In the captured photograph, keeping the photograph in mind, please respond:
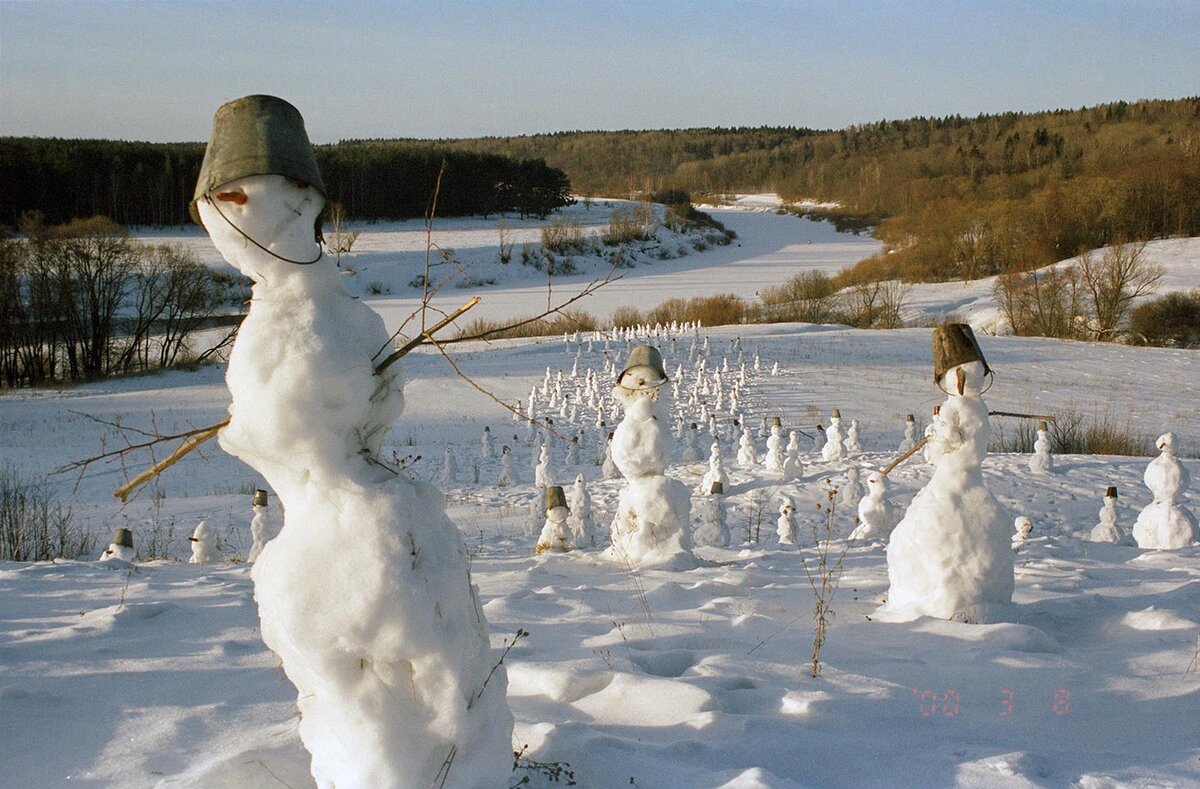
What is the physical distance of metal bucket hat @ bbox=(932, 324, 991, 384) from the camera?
16.3ft

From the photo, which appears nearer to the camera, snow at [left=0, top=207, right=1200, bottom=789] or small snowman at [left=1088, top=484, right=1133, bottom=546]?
snow at [left=0, top=207, right=1200, bottom=789]

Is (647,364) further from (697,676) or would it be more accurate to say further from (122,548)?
(122,548)

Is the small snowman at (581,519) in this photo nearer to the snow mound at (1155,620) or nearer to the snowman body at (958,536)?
the snowman body at (958,536)

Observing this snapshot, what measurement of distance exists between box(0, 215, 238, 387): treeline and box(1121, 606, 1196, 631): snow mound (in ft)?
80.0

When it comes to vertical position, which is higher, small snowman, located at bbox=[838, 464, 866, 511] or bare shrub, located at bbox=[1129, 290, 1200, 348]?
bare shrub, located at bbox=[1129, 290, 1200, 348]

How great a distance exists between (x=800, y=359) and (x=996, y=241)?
23.2 meters

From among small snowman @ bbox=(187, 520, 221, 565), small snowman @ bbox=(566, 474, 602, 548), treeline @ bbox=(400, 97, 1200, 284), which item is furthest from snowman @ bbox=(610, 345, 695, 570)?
treeline @ bbox=(400, 97, 1200, 284)

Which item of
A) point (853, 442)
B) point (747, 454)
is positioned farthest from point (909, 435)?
point (747, 454)

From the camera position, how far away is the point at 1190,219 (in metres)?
43.8

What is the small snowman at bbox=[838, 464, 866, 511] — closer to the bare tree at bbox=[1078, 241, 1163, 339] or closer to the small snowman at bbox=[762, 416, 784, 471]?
the small snowman at bbox=[762, 416, 784, 471]

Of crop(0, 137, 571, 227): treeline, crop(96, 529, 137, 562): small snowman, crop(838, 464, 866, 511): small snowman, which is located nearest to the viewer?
crop(96, 529, 137, 562): small snowman

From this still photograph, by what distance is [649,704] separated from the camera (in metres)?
3.40

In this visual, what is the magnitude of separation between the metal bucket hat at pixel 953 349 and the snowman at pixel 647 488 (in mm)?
2113

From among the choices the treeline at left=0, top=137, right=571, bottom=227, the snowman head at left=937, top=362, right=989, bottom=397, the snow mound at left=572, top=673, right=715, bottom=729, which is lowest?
the snow mound at left=572, top=673, right=715, bottom=729
